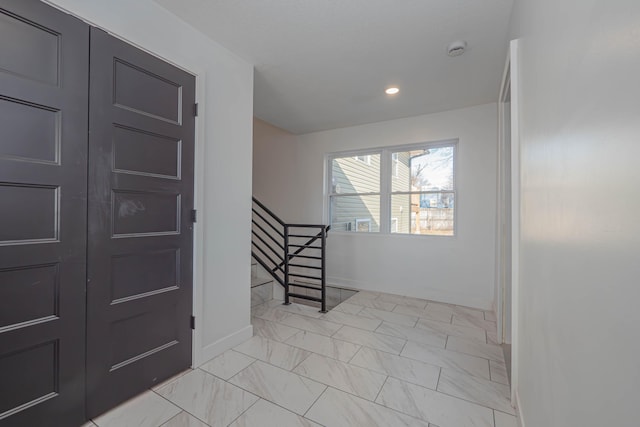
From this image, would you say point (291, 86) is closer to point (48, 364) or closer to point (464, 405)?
point (48, 364)

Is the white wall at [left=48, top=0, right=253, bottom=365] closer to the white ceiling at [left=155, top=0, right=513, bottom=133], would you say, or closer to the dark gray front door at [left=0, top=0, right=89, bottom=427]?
the white ceiling at [left=155, top=0, right=513, bottom=133]

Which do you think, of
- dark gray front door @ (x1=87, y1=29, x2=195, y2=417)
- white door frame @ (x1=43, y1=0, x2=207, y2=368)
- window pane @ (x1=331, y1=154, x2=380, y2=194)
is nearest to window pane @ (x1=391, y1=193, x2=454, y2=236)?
window pane @ (x1=331, y1=154, x2=380, y2=194)

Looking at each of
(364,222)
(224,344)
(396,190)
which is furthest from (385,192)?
(224,344)

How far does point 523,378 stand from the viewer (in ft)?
4.81

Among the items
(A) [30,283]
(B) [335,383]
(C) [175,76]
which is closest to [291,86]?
(C) [175,76]

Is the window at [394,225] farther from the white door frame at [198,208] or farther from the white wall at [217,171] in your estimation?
the white door frame at [198,208]

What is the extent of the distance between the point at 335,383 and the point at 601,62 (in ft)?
6.72

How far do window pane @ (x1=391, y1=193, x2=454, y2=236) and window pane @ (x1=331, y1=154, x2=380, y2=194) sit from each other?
0.43m

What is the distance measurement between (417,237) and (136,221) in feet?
10.8

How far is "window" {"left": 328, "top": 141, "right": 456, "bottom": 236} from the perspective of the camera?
3.73 metres

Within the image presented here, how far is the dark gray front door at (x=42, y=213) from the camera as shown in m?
1.29

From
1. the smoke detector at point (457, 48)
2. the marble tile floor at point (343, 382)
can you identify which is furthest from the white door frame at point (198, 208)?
the smoke detector at point (457, 48)

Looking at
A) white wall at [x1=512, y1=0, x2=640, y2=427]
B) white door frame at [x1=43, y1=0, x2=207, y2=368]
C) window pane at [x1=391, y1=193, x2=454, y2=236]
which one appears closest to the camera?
white wall at [x1=512, y1=0, x2=640, y2=427]

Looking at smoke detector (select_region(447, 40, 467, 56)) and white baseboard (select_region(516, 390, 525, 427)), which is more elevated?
smoke detector (select_region(447, 40, 467, 56))
